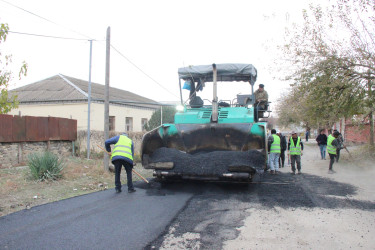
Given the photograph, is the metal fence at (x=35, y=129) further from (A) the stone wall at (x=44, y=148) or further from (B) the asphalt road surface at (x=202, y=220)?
(B) the asphalt road surface at (x=202, y=220)

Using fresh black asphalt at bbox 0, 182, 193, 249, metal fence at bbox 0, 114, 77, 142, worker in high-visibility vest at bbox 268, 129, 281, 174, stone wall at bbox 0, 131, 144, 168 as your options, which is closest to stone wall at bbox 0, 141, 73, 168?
stone wall at bbox 0, 131, 144, 168

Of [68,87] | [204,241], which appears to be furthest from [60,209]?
[68,87]

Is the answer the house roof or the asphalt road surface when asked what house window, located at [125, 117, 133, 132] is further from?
the asphalt road surface

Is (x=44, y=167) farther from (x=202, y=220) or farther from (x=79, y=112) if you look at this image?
(x=79, y=112)

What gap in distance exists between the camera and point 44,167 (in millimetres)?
7828

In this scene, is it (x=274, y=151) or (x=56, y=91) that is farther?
(x=56, y=91)

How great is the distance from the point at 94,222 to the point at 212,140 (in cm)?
329

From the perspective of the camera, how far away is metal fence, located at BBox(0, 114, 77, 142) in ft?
35.9

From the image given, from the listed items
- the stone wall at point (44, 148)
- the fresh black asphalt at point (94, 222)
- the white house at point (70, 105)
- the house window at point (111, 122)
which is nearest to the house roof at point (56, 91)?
the white house at point (70, 105)

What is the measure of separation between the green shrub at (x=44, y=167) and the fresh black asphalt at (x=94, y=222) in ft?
7.19

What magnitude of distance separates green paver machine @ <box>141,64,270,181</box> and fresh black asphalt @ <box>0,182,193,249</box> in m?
0.69

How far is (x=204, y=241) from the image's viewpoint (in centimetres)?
367

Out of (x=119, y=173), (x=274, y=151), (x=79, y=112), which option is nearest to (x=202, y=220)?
(x=119, y=173)

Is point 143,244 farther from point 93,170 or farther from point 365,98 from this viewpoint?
point 365,98
